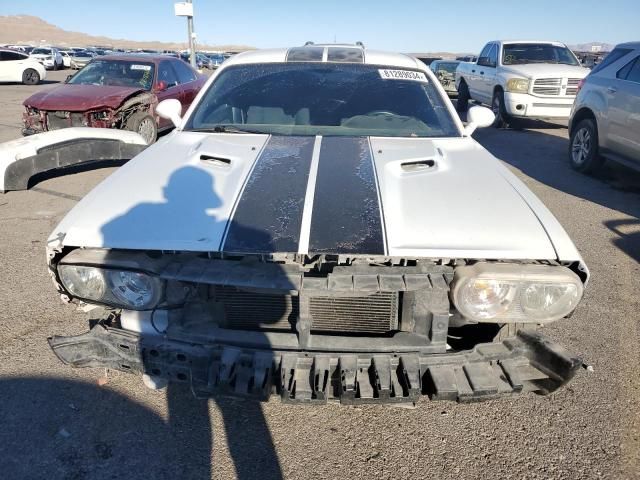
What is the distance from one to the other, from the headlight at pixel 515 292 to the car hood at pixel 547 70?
982cm

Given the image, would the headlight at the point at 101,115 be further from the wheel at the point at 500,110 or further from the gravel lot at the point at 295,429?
the wheel at the point at 500,110

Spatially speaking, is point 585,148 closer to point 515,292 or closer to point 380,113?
point 380,113

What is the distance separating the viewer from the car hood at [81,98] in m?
7.78

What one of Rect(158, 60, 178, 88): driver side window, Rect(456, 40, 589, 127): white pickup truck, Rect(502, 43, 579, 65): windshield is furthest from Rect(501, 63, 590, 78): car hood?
Rect(158, 60, 178, 88): driver side window

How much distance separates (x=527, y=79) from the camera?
10484 millimetres

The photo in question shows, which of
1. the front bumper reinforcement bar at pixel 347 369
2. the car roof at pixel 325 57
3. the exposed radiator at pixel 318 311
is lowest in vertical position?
the front bumper reinforcement bar at pixel 347 369

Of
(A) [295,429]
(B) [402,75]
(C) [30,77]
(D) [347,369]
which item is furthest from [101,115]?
(C) [30,77]

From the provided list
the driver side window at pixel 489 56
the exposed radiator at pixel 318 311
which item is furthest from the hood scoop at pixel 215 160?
the driver side window at pixel 489 56

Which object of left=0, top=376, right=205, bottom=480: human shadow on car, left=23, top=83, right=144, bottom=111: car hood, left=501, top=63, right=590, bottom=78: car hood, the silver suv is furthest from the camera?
left=501, top=63, right=590, bottom=78: car hood

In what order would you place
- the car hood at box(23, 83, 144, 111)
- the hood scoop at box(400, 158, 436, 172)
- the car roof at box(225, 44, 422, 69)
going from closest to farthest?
the hood scoop at box(400, 158, 436, 172)
the car roof at box(225, 44, 422, 69)
the car hood at box(23, 83, 144, 111)

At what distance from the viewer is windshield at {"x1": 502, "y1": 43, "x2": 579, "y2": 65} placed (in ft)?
37.9

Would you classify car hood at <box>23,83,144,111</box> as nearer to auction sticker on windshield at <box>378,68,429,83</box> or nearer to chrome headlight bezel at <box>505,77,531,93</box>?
auction sticker on windshield at <box>378,68,429,83</box>

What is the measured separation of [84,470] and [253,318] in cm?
100

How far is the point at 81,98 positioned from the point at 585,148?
7.96 m
